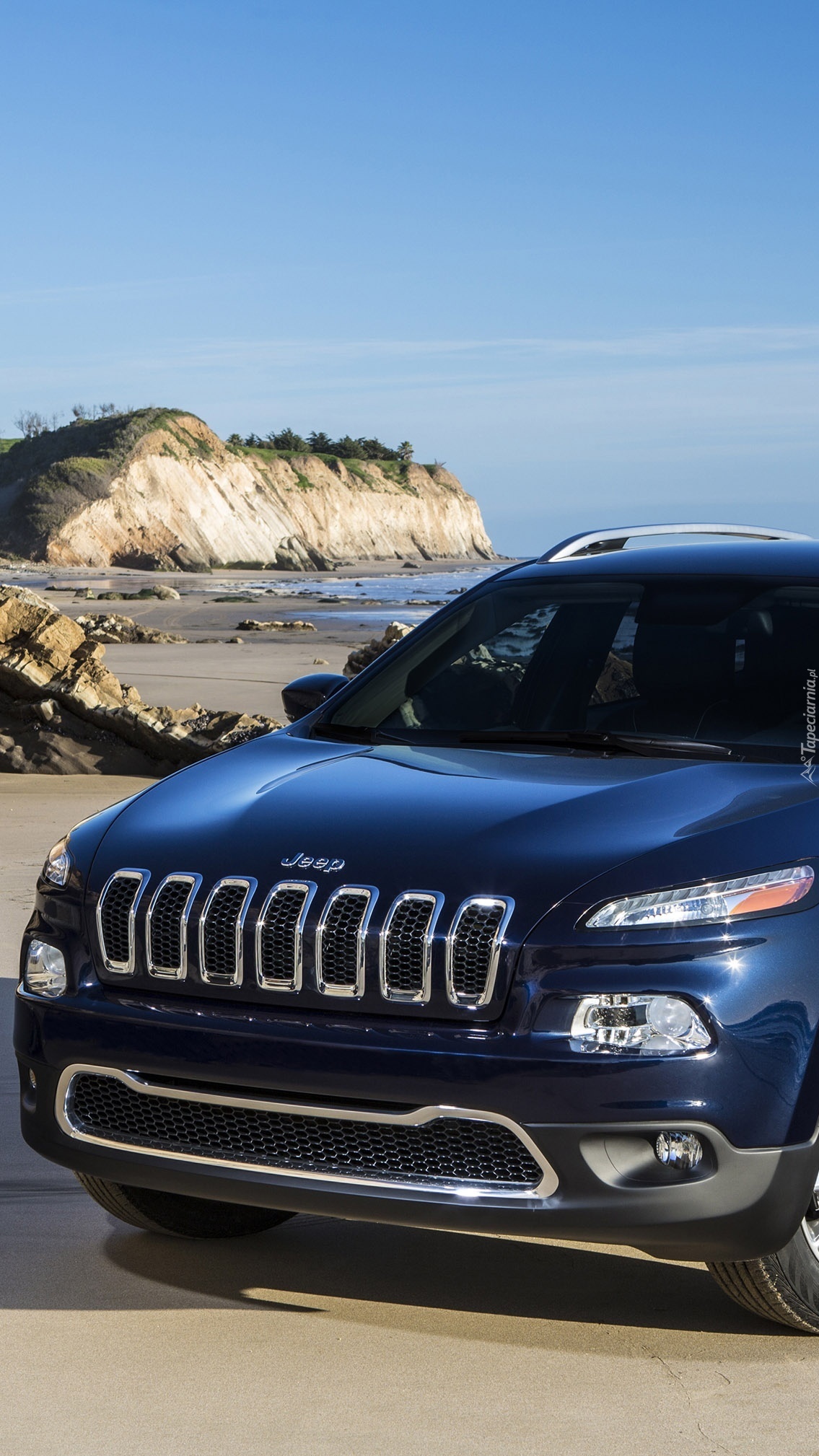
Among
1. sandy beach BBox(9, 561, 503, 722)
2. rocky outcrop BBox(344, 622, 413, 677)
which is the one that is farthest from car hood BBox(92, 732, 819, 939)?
sandy beach BBox(9, 561, 503, 722)

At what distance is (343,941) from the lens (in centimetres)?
318

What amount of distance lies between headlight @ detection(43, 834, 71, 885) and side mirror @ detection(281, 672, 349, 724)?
1187 millimetres

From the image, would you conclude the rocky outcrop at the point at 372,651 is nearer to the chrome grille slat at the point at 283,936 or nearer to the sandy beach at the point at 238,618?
the sandy beach at the point at 238,618

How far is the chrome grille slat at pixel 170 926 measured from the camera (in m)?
3.34

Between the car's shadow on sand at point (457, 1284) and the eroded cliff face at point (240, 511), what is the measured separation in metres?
88.0

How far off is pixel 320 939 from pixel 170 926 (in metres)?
0.36

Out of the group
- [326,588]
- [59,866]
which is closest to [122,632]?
[59,866]

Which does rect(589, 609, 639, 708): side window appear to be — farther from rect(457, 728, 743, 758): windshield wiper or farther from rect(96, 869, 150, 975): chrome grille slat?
rect(96, 869, 150, 975): chrome grille slat

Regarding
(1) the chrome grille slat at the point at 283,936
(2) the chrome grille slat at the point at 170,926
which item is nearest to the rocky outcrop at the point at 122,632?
(2) the chrome grille slat at the point at 170,926

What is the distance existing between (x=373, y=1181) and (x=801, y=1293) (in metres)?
0.92

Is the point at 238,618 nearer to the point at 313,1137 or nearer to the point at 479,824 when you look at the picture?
the point at 479,824

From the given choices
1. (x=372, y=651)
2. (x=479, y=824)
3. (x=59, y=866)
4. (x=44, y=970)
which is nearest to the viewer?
(x=479, y=824)

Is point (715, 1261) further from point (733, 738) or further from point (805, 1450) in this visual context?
point (733, 738)

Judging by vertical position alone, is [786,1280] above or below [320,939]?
below
